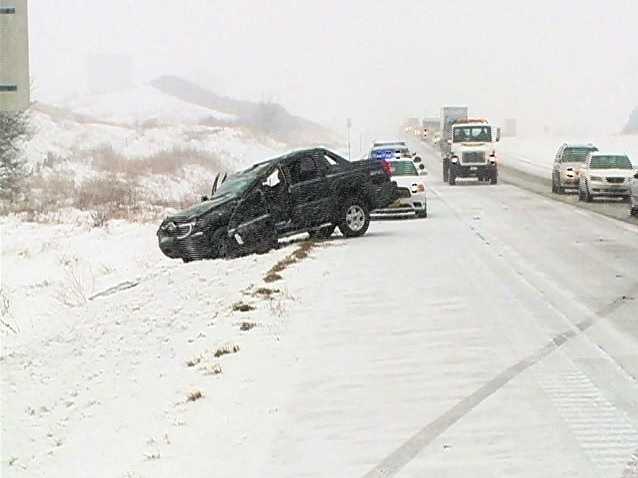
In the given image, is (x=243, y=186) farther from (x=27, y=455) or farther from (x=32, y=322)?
(x=27, y=455)

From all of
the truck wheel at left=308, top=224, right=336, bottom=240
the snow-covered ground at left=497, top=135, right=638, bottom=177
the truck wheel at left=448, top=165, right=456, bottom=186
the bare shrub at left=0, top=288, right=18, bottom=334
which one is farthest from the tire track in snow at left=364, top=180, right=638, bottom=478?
the snow-covered ground at left=497, top=135, right=638, bottom=177

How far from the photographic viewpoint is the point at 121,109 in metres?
116

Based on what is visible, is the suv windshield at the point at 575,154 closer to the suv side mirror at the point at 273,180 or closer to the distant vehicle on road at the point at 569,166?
the distant vehicle on road at the point at 569,166

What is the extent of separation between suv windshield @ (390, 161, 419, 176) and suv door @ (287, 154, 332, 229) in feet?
18.4

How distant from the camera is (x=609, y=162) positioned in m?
31.3

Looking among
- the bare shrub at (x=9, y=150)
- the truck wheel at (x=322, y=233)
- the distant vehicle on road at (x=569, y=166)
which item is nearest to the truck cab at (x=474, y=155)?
the distant vehicle on road at (x=569, y=166)

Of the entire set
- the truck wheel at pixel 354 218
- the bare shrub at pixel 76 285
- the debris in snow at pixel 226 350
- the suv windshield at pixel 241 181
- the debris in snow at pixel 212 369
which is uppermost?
the suv windshield at pixel 241 181

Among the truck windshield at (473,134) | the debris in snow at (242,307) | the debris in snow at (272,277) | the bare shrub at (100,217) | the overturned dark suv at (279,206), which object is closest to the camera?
the debris in snow at (242,307)

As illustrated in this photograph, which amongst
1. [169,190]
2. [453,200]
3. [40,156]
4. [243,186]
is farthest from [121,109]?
[243,186]

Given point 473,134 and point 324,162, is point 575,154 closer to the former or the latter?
point 473,134

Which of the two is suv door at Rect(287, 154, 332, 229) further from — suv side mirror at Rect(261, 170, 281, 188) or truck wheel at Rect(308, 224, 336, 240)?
truck wheel at Rect(308, 224, 336, 240)

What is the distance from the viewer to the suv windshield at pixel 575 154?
35344mm

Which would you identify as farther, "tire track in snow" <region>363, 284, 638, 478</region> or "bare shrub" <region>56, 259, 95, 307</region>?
"bare shrub" <region>56, 259, 95, 307</region>

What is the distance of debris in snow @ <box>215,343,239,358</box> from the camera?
9023 millimetres
